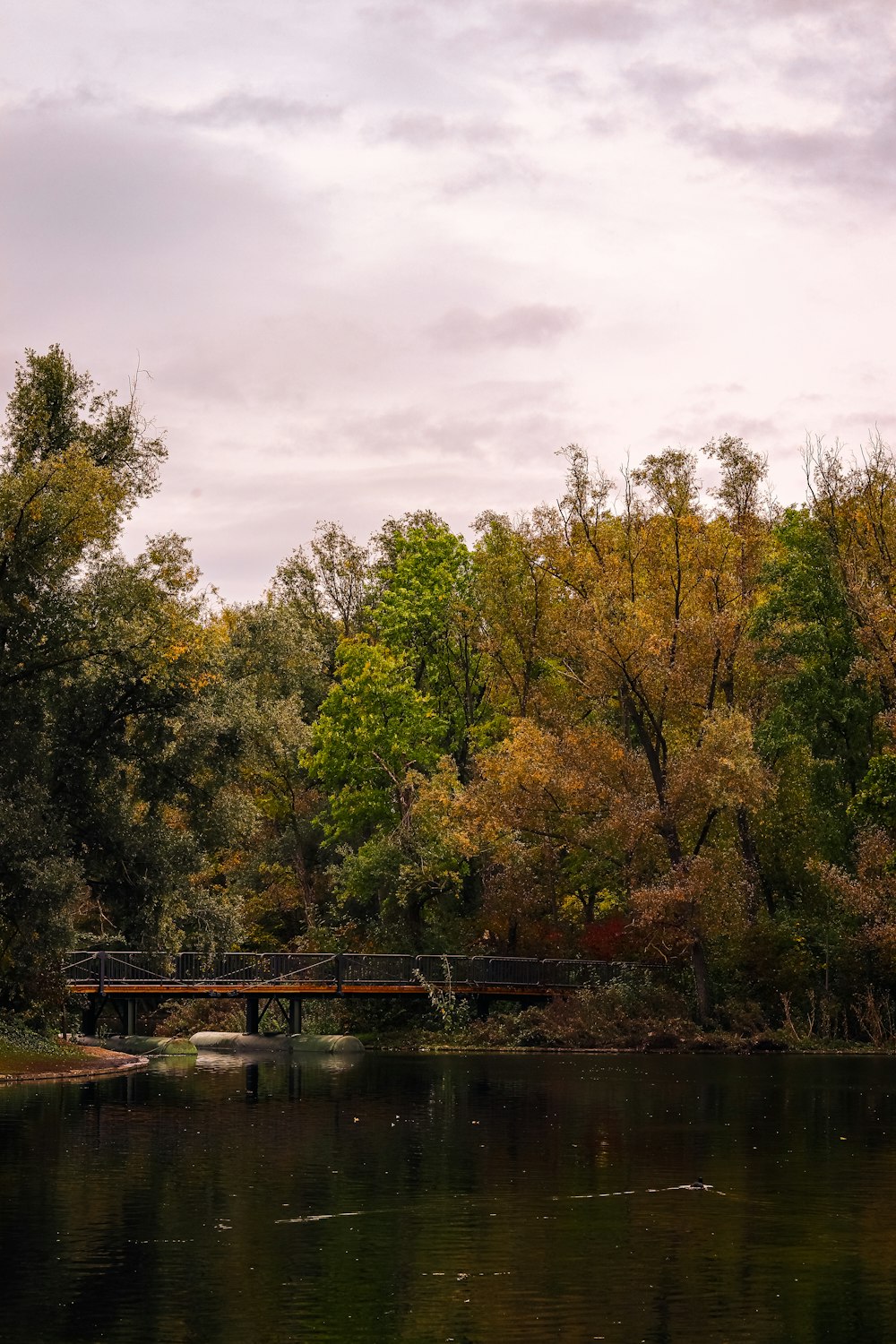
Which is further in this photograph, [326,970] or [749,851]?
[749,851]

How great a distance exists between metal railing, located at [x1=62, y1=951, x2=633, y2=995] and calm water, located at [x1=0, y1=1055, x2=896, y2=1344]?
16.0 m

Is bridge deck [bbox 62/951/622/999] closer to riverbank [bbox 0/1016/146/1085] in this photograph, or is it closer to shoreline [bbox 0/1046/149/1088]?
shoreline [bbox 0/1046/149/1088]

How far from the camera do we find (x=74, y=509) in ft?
131

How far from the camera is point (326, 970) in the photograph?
2197 inches

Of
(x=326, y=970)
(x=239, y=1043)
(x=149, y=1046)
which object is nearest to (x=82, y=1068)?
(x=149, y=1046)

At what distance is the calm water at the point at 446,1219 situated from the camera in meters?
13.4

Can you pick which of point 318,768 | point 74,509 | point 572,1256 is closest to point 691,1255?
point 572,1256

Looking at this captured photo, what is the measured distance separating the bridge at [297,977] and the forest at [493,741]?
5.40 feet

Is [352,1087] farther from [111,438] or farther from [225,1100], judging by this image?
[111,438]

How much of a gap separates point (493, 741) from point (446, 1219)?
156ft

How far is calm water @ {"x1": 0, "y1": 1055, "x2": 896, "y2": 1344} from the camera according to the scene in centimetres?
1336

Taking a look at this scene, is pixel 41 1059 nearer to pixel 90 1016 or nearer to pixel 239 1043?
pixel 90 1016

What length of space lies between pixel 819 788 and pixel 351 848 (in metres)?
23.5

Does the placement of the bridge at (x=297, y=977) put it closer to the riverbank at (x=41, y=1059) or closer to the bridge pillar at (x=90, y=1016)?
the bridge pillar at (x=90, y=1016)
